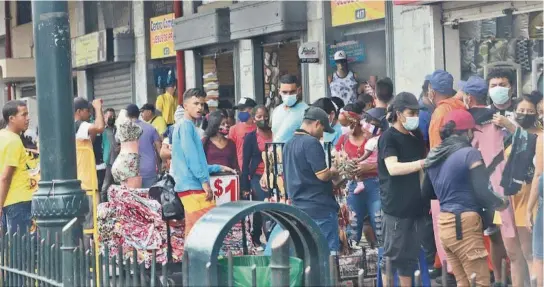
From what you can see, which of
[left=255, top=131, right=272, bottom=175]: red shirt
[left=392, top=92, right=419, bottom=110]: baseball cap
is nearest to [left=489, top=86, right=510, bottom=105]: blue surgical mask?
[left=392, top=92, right=419, bottom=110]: baseball cap

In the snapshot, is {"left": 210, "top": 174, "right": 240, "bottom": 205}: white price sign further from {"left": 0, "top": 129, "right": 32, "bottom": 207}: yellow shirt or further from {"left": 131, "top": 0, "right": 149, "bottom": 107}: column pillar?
{"left": 131, "top": 0, "right": 149, "bottom": 107}: column pillar

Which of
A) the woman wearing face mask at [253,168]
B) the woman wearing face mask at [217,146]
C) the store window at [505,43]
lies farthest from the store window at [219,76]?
the woman wearing face mask at [217,146]

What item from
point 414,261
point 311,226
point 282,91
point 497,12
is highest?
point 497,12

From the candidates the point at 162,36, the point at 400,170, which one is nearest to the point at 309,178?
the point at 400,170

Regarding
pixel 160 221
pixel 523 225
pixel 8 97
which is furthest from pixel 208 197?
pixel 8 97

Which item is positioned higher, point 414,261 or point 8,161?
point 8,161

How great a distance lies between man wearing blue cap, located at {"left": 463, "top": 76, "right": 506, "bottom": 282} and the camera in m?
8.73

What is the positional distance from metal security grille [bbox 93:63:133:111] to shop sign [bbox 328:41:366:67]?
803 cm

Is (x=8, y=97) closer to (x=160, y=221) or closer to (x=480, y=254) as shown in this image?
(x=160, y=221)

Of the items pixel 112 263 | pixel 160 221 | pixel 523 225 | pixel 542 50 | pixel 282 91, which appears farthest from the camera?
pixel 542 50

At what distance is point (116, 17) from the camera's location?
80.8 ft

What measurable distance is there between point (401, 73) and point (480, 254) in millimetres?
7493

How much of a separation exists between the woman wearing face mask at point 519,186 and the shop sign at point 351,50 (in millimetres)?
7126

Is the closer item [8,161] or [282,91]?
[8,161]
